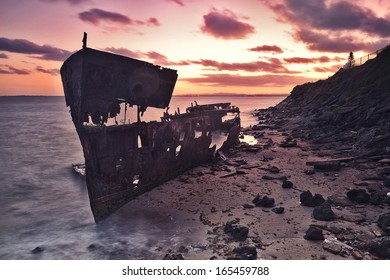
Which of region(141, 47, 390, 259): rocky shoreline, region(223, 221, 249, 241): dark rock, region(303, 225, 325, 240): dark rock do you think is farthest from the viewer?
region(223, 221, 249, 241): dark rock

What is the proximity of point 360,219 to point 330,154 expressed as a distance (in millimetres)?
8517

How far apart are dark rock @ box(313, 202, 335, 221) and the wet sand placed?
0.15 metres

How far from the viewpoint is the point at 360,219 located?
8445mm

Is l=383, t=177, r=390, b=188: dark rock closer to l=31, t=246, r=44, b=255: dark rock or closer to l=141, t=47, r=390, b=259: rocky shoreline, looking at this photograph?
l=141, t=47, r=390, b=259: rocky shoreline

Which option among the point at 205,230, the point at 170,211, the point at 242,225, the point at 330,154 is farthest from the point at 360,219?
the point at 330,154

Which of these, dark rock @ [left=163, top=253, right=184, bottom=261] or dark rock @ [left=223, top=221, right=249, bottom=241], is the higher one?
dark rock @ [left=223, top=221, right=249, bottom=241]

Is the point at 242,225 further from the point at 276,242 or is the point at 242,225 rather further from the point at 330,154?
the point at 330,154

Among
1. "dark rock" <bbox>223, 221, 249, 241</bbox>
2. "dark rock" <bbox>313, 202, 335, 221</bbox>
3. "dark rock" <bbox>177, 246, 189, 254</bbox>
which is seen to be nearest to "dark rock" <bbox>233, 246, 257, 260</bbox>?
"dark rock" <bbox>223, 221, 249, 241</bbox>

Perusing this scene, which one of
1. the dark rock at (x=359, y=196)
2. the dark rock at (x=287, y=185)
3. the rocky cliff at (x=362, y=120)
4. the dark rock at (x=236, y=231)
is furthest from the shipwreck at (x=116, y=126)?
the rocky cliff at (x=362, y=120)

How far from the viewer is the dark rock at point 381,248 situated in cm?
665

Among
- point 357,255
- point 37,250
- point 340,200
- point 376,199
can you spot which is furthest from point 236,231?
point 37,250

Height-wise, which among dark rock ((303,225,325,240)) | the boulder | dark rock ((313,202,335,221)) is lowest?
the boulder

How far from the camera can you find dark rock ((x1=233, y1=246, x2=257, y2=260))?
6.97 metres
